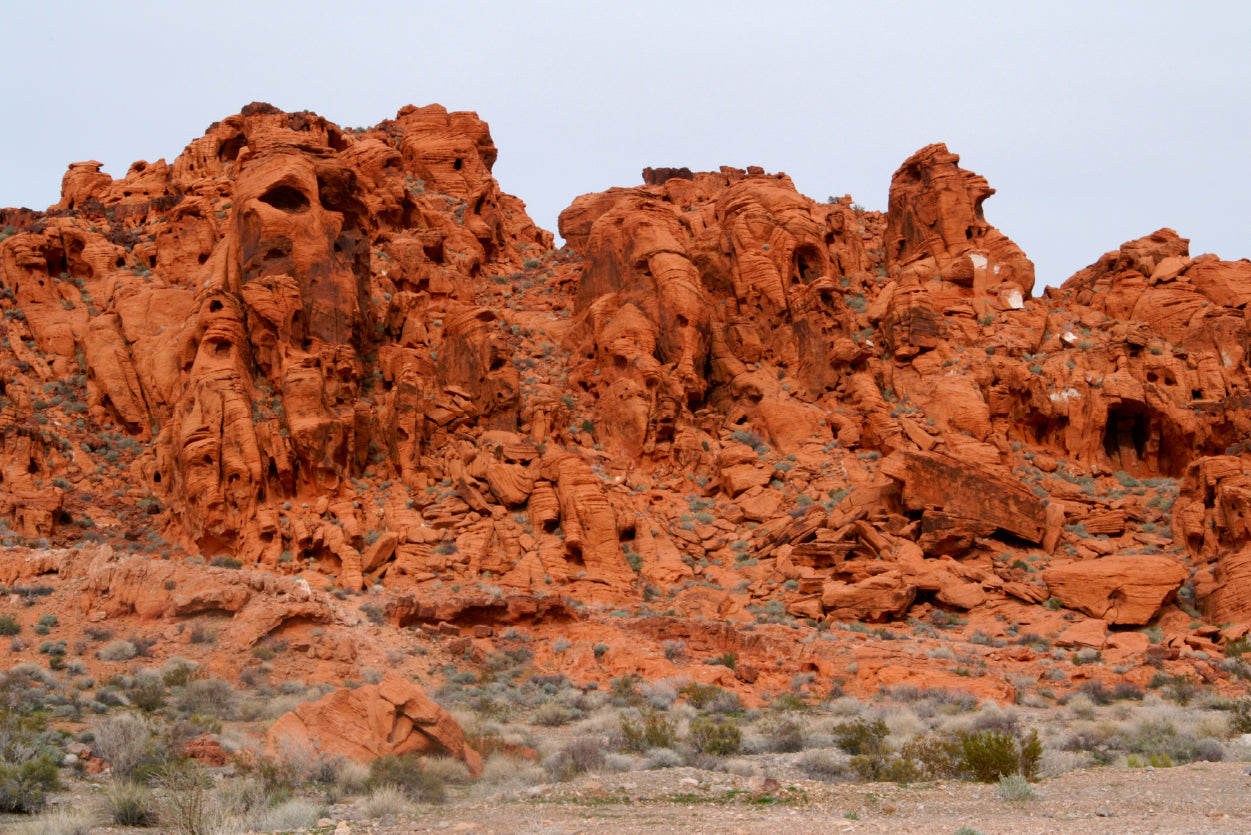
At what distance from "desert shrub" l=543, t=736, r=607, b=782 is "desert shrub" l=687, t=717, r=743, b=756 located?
1.38 m

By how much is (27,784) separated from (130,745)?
1951 mm

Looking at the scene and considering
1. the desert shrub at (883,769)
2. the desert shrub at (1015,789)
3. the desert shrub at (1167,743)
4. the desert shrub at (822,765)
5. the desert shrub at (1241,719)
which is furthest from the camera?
the desert shrub at (1241,719)

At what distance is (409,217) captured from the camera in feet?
147

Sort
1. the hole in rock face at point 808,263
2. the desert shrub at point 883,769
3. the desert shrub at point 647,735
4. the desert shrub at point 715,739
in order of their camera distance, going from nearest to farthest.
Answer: the desert shrub at point 883,769, the desert shrub at point 715,739, the desert shrub at point 647,735, the hole in rock face at point 808,263

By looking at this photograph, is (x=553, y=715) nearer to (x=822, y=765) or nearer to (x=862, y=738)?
(x=862, y=738)

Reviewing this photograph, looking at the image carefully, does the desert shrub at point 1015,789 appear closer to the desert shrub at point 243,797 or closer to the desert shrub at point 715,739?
the desert shrub at point 715,739

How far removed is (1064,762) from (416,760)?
8.41 metres

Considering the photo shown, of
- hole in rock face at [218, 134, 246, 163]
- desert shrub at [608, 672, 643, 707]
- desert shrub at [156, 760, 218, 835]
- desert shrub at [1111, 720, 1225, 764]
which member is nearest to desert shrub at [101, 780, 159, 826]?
desert shrub at [156, 760, 218, 835]

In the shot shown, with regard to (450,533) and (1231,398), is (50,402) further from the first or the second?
(1231,398)

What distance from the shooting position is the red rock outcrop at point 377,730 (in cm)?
1389

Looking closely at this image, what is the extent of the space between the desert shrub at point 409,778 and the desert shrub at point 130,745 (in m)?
2.76

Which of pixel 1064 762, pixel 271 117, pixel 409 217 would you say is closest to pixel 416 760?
pixel 1064 762

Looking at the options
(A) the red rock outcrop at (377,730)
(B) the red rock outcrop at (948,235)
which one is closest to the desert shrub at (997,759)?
(A) the red rock outcrop at (377,730)

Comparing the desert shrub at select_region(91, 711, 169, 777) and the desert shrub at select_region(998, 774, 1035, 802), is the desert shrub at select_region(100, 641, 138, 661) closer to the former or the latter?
the desert shrub at select_region(91, 711, 169, 777)
